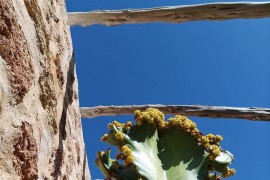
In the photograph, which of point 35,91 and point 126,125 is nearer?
point 35,91

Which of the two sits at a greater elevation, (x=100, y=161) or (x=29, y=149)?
(x=100, y=161)

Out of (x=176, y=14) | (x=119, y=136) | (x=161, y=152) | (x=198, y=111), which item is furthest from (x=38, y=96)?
(x=198, y=111)

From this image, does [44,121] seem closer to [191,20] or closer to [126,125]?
[126,125]

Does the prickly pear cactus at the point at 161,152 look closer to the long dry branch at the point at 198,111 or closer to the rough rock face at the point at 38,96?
the rough rock face at the point at 38,96

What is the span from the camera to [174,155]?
1605 mm

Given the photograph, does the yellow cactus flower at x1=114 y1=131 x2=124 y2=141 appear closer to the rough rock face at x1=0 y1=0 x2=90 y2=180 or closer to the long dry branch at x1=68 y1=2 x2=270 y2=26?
the rough rock face at x1=0 y1=0 x2=90 y2=180

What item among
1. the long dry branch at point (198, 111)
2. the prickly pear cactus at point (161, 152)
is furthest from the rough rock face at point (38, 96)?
the long dry branch at point (198, 111)

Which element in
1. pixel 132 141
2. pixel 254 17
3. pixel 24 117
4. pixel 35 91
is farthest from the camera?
pixel 254 17

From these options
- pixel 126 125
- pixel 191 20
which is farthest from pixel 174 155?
pixel 191 20

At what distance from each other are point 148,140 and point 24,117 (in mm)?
651

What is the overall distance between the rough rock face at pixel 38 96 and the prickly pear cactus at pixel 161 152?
0.22m

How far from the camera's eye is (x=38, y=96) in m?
1.27

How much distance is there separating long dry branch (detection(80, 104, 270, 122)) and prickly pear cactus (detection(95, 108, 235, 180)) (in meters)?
0.84

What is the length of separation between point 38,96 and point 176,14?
1.25 metres
